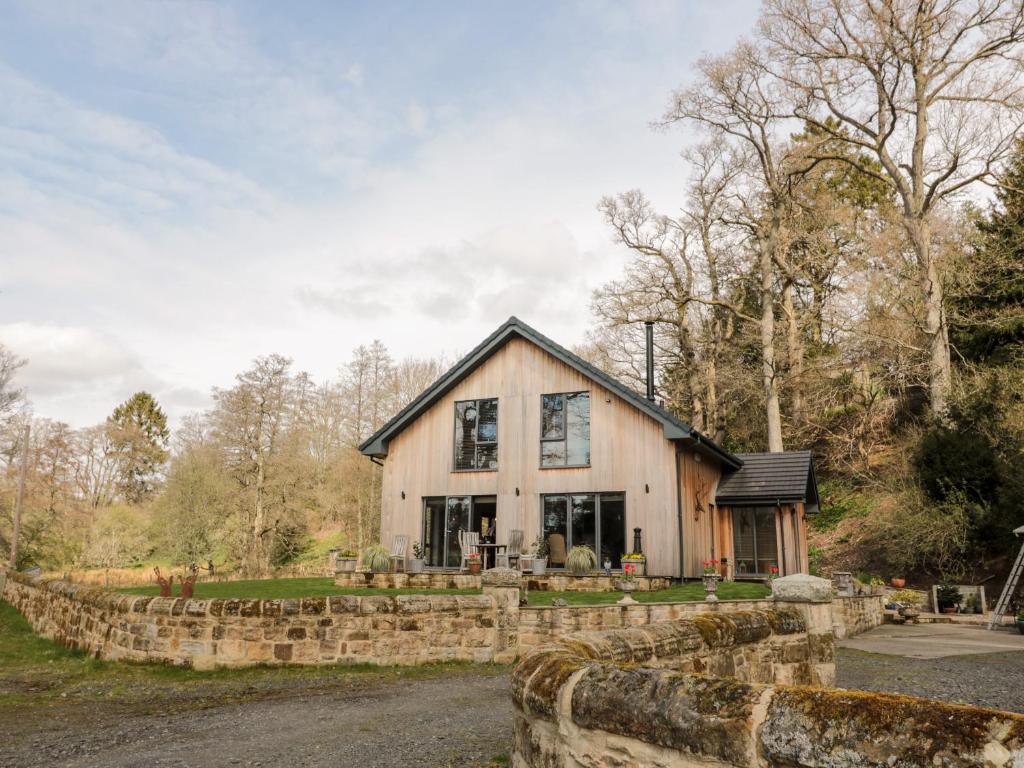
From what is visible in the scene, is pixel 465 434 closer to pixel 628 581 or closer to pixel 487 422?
pixel 487 422

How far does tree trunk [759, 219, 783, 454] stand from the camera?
2733cm

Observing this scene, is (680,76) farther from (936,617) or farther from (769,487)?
(936,617)

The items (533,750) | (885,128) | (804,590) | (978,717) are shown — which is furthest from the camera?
(885,128)

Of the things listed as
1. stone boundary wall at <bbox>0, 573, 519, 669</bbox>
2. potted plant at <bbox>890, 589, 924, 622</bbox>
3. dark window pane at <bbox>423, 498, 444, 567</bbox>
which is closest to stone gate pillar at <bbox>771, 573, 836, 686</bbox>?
stone boundary wall at <bbox>0, 573, 519, 669</bbox>

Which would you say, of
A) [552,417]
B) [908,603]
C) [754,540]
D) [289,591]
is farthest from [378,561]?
[908,603]

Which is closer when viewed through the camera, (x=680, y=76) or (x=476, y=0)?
(x=476, y=0)

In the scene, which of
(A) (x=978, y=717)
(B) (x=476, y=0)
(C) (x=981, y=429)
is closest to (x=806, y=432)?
(C) (x=981, y=429)

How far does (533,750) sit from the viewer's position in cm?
389

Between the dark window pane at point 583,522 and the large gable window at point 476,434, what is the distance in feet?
8.61

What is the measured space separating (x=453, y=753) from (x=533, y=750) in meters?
2.19

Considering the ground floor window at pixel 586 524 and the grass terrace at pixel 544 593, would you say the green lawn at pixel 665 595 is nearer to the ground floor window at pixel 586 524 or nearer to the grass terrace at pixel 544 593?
the grass terrace at pixel 544 593

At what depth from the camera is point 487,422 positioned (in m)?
20.2

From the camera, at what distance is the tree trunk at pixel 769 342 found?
2733 cm

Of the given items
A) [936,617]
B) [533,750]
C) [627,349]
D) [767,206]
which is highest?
[767,206]
